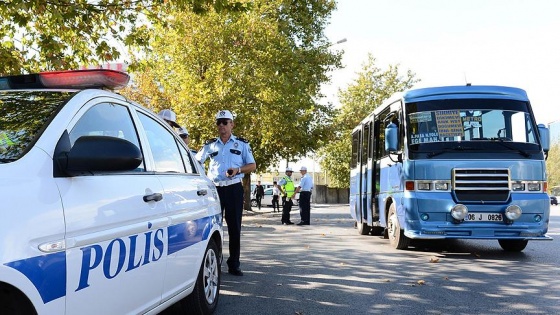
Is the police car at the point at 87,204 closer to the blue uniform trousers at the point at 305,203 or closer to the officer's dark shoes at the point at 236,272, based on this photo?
the officer's dark shoes at the point at 236,272

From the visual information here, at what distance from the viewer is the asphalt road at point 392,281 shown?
5.67m

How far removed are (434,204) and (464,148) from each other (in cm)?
103

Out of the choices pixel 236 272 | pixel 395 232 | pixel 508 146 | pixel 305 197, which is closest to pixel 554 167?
pixel 305 197

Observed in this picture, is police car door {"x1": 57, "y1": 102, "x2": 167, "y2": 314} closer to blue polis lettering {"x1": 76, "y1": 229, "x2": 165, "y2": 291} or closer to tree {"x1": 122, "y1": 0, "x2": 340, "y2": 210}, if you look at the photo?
blue polis lettering {"x1": 76, "y1": 229, "x2": 165, "y2": 291}

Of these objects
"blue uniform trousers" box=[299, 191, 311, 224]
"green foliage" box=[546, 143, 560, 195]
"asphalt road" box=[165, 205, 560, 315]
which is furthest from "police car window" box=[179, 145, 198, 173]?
"green foliage" box=[546, 143, 560, 195]

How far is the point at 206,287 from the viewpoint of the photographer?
16.7 feet

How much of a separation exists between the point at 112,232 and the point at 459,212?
7.15m

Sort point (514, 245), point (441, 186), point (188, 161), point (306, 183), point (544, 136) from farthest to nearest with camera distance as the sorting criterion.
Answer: point (306, 183), point (514, 245), point (544, 136), point (441, 186), point (188, 161)

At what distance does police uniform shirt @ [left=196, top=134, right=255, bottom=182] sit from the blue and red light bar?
3.77 m

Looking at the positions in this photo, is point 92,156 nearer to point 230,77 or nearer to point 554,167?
point 230,77

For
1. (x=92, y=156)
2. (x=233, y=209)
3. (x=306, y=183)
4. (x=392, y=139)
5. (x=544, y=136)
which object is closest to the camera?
(x=92, y=156)

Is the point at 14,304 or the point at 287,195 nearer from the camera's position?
the point at 14,304

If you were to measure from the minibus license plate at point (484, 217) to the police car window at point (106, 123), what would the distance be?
667 centimetres

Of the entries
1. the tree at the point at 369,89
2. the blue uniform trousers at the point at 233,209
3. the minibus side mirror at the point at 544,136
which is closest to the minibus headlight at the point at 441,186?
the minibus side mirror at the point at 544,136
